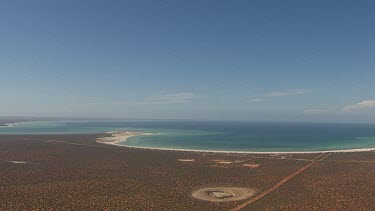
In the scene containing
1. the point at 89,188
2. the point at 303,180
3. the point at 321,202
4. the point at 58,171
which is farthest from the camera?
the point at 58,171

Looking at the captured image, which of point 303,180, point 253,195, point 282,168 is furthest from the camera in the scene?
point 282,168

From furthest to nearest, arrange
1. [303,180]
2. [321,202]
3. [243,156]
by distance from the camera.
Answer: [243,156]
[303,180]
[321,202]

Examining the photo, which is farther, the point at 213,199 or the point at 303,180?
the point at 303,180

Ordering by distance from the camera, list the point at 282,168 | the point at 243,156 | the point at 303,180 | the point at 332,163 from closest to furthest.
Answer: the point at 303,180
the point at 282,168
the point at 332,163
the point at 243,156

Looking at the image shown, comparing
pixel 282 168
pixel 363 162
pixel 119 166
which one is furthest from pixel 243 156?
pixel 119 166

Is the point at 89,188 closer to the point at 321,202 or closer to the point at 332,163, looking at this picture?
the point at 321,202

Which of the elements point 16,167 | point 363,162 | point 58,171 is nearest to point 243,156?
point 363,162

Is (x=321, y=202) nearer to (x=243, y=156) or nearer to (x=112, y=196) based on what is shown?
(x=112, y=196)

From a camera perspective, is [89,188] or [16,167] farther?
[16,167]
